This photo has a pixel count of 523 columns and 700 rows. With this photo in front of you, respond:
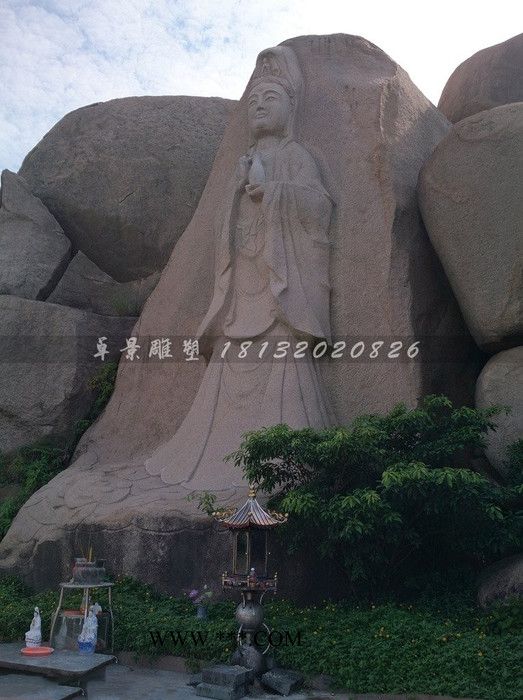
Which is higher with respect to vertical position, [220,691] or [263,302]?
[263,302]

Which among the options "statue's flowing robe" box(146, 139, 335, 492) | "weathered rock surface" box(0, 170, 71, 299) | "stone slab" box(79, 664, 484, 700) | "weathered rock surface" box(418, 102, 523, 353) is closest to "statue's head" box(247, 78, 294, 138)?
"statue's flowing robe" box(146, 139, 335, 492)

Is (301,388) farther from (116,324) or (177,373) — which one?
(116,324)

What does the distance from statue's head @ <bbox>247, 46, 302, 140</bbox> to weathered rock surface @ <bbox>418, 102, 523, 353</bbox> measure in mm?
1489

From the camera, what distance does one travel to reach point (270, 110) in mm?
7461

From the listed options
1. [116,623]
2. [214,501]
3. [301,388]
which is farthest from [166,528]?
[301,388]

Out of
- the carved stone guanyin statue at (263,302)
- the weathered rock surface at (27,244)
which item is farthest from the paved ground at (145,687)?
the weathered rock surface at (27,244)

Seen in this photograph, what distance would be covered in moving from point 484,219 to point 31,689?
4719mm

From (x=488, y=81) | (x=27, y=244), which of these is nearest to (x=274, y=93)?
(x=488, y=81)

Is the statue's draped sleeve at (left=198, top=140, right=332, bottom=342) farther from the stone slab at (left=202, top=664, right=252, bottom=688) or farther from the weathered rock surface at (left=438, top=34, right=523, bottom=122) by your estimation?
the stone slab at (left=202, top=664, right=252, bottom=688)

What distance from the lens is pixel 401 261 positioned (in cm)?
689

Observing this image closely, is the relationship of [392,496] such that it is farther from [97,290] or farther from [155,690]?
[97,290]

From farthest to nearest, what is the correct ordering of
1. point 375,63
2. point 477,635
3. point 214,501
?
point 375,63, point 214,501, point 477,635

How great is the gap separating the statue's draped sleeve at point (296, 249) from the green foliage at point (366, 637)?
7.79 ft

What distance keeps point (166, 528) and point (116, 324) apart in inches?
146
